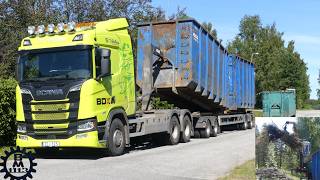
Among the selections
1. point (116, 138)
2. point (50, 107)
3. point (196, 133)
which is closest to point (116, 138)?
point (116, 138)

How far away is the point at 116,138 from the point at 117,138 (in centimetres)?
7

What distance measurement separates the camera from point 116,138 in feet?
45.3

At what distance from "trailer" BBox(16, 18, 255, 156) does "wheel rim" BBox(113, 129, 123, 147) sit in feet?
0.08

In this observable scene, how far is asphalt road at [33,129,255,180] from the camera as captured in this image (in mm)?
10234

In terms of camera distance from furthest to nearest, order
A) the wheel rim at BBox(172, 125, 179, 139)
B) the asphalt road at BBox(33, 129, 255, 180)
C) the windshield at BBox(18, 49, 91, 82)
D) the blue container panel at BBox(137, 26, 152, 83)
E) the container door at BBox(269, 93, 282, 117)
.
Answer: the container door at BBox(269, 93, 282, 117) < the blue container panel at BBox(137, 26, 152, 83) < the wheel rim at BBox(172, 125, 179, 139) < the windshield at BBox(18, 49, 91, 82) < the asphalt road at BBox(33, 129, 255, 180)

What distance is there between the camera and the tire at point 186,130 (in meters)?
18.3

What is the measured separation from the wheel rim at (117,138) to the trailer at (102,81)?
3 centimetres

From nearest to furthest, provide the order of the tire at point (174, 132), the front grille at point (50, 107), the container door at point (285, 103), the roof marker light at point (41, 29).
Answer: the front grille at point (50, 107)
the roof marker light at point (41, 29)
the tire at point (174, 132)
the container door at point (285, 103)

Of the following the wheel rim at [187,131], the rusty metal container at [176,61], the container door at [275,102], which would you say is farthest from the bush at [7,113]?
the container door at [275,102]

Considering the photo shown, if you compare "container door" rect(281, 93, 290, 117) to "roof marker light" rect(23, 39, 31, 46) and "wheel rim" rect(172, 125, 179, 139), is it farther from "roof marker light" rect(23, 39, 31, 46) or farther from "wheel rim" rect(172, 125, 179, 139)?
"roof marker light" rect(23, 39, 31, 46)

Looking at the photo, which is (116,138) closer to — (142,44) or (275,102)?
(142,44)

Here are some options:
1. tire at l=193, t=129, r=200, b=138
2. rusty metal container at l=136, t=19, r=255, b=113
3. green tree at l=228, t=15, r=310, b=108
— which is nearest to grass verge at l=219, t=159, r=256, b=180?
rusty metal container at l=136, t=19, r=255, b=113

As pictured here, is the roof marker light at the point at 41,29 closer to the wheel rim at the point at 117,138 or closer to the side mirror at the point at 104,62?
the side mirror at the point at 104,62

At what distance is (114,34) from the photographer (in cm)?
1438
